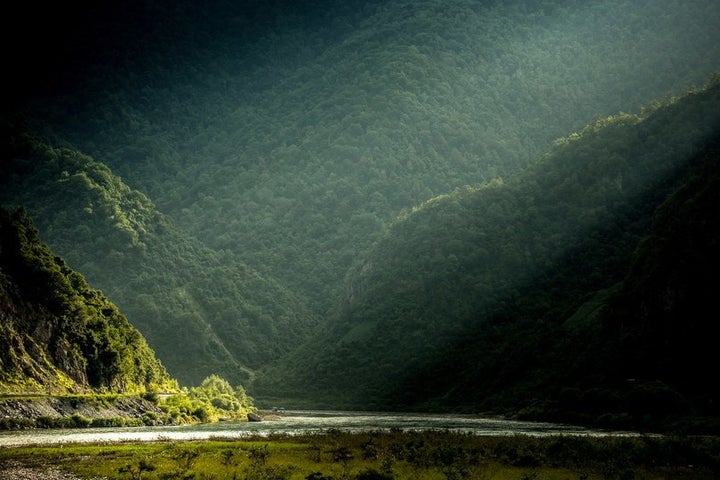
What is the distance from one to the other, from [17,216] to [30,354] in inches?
1584

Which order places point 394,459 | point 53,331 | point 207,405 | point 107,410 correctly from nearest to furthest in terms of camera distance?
point 394,459 → point 107,410 → point 53,331 → point 207,405

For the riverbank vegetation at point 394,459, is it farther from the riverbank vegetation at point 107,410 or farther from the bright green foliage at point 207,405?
the bright green foliage at point 207,405

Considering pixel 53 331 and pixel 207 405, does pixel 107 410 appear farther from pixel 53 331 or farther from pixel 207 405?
pixel 207 405

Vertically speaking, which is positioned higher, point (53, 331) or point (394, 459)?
point (53, 331)

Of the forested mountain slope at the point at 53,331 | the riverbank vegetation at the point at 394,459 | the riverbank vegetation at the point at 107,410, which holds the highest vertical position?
the forested mountain slope at the point at 53,331

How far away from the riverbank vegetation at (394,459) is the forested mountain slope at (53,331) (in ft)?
157

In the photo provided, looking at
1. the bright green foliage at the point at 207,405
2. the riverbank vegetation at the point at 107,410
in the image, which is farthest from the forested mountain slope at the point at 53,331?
the bright green foliage at the point at 207,405

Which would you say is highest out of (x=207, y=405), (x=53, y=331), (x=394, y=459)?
(x=53, y=331)

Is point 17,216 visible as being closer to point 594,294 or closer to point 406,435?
point 406,435

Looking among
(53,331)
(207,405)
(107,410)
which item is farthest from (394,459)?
(207,405)

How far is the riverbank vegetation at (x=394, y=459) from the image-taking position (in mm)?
50250

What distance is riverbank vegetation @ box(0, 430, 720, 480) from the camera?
165ft

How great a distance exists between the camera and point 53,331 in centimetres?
12094

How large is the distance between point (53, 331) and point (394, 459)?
293 feet
